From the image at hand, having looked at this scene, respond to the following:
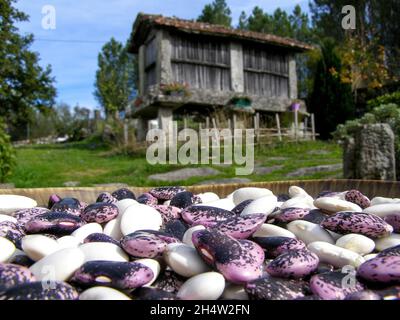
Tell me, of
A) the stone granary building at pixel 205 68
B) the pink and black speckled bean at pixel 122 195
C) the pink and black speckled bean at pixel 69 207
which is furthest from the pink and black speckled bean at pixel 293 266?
the stone granary building at pixel 205 68

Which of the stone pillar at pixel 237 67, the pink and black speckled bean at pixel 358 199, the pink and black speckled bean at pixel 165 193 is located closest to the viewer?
the pink and black speckled bean at pixel 358 199

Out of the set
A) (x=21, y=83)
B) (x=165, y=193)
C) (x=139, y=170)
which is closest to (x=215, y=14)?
(x=21, y=83)

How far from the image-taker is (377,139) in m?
4.82

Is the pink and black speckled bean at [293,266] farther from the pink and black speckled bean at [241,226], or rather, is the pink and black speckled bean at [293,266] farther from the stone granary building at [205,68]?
the stone granary building at [205,68]

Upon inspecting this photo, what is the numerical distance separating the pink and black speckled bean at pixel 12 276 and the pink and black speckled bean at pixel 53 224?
1.12 feet

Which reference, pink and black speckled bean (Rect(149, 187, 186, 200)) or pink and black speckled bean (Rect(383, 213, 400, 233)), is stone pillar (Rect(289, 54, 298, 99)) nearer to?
pink and black speckled bean (Rect(149, 187, 186, 200))

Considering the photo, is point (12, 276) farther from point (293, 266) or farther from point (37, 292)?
point (293, 266)

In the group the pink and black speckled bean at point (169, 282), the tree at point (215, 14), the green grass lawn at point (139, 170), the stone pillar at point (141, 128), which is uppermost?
the tree at point (215, 14)

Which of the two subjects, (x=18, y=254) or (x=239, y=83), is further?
(x=239, y=83)

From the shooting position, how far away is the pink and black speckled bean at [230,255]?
822 mm

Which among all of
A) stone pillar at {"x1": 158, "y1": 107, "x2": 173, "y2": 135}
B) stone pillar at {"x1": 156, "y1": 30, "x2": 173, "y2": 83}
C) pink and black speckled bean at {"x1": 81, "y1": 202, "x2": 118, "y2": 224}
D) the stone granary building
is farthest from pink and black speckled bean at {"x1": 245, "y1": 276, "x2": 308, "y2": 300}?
stone pillar at {"x1": 156, "y1": 30, "x2": 173, "y2": 83}

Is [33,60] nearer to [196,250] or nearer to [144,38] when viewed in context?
[144,38]

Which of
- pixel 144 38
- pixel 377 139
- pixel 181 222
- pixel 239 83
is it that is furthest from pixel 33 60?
pixel 181 222
